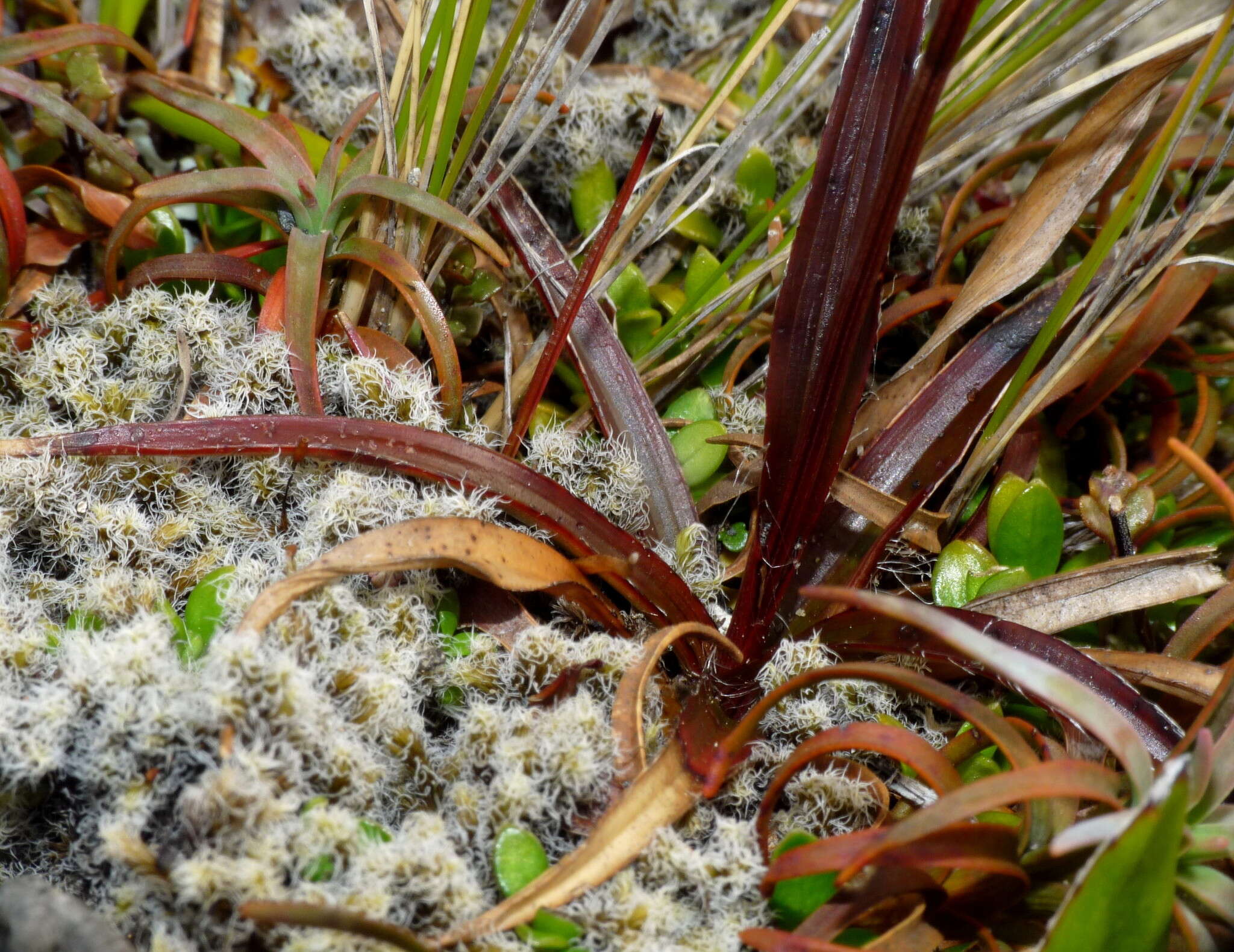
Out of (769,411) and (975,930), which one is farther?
(769,411)

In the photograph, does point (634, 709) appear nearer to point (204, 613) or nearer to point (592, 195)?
point (204, 613)

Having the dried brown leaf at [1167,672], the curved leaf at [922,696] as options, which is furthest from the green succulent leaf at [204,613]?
the dried brown leaf at [1167,672]

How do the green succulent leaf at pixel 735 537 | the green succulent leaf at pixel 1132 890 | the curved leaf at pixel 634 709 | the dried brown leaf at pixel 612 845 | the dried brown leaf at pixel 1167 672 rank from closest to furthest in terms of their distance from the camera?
the green succulent leaf at pixel 1132 890 → the dried brown leaf at pixel 612 845 → the curved leaf at pixel 634 709 → the dried brown leaf at pixel 1167 672 → the green succulent leaf at pixel 735 537

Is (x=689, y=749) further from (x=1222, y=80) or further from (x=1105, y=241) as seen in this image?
(x=1222, y=80)

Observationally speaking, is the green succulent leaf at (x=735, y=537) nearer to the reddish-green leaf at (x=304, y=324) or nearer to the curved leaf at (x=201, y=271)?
the reddish-green leaf at (x=304, y=324)

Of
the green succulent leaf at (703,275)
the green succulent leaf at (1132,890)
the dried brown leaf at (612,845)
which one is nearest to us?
the green succulent leaf at (1132,890)

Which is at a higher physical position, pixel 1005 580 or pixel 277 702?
pixel 1005 580

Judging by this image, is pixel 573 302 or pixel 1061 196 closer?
pixel 573 302

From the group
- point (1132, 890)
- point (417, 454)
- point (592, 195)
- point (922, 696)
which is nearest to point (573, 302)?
point (417, 454)

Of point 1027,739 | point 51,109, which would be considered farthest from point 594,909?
point 51,109
